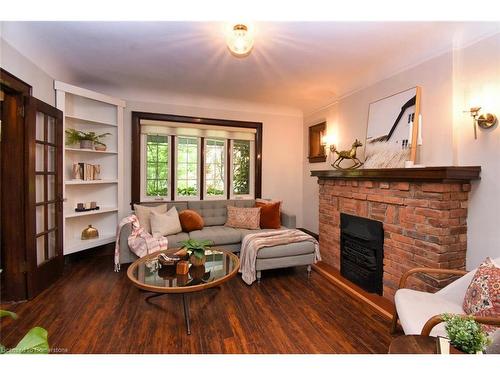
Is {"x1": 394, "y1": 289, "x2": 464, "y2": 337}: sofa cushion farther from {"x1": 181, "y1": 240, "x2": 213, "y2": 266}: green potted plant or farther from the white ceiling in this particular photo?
the white ceiling

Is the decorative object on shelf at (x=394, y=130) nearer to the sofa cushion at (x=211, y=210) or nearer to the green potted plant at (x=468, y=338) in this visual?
the green potted plant at (x=468, y=338)

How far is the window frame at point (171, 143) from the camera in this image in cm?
370

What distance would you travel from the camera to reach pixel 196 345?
1.71 metres

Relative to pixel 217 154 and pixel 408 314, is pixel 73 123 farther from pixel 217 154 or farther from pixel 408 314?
pixel 408 314

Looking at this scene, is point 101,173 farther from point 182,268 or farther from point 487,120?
point 487,120

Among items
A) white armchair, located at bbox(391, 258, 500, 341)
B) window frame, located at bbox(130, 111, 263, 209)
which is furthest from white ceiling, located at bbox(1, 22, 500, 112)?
white armchair, located at bbox(391, 258, 500, 341)

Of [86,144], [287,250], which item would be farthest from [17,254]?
[287,250]

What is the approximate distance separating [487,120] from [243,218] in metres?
2.78

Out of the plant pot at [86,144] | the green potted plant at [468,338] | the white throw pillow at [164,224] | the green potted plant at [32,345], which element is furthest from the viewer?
the plant pot at [86,144]

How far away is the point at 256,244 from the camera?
2777 millimetres

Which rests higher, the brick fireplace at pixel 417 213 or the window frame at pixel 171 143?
the window frame at pixel 171 143

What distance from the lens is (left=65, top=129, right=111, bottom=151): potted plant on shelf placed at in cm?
314

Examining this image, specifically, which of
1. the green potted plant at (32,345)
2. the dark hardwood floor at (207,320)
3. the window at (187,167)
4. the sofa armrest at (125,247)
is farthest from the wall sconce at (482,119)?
the sofa armrest at (125,247)

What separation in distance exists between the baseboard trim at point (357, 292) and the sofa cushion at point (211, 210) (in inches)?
62.3
